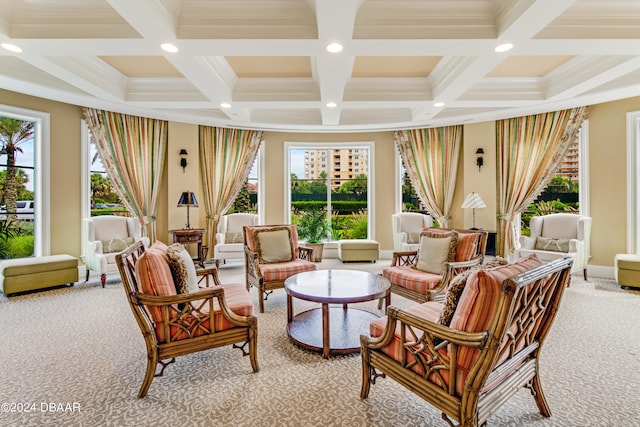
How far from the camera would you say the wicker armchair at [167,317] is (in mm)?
2006

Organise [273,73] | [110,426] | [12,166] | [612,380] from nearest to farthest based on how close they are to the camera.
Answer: [110,426] → [612,380] → [273,73] → [12,166]

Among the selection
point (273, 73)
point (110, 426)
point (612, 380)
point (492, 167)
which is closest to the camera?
point (110, 426)

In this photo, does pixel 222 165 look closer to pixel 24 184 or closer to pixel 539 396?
pixel 24 184

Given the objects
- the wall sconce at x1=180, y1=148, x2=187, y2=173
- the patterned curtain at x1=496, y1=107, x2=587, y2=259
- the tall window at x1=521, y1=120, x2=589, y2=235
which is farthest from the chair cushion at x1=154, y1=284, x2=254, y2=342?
the tall window at x1=521, y1=120, x2=589, y2=235

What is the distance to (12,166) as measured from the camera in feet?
15.2

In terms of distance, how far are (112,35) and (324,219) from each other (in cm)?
493

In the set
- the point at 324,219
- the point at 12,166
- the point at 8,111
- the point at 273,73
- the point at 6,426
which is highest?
the point at 273,73

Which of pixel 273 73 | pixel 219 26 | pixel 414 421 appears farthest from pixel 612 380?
pixel 273 73

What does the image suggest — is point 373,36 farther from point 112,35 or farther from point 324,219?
point 324,219

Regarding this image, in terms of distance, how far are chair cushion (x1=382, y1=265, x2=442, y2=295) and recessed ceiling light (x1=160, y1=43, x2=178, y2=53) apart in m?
3.25

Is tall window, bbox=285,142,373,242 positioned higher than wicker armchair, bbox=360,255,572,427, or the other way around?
tall window, bbox=285,142,373,242

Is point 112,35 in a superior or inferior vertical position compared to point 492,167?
superior

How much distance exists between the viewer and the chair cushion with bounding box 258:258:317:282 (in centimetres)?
361

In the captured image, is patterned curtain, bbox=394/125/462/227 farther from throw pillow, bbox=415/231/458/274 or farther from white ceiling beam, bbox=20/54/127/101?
white ceiling beam, bbox=20/54/127/101
